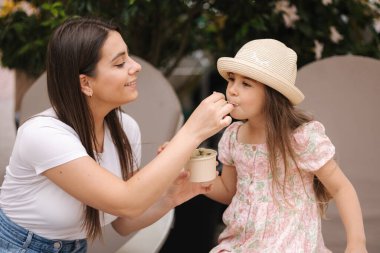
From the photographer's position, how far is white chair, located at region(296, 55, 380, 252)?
6.58 ft

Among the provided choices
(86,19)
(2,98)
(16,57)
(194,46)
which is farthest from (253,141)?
(194,46)

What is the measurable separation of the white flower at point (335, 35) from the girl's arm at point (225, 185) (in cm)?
106

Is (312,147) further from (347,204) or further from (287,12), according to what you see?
(287,12)

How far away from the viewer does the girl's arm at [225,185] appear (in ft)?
6.01

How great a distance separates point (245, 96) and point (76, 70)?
49 cm

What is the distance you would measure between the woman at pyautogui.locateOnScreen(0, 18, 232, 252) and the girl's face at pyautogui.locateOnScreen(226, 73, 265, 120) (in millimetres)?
139

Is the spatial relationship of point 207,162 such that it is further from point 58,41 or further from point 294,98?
point 58,41

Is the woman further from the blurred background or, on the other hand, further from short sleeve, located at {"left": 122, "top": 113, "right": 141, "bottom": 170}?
the blurred background

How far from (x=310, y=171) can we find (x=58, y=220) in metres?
0.77

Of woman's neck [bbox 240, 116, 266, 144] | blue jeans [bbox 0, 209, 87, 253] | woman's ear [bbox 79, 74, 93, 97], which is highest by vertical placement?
woman's ear [bbox 79, 74, 93, 97]

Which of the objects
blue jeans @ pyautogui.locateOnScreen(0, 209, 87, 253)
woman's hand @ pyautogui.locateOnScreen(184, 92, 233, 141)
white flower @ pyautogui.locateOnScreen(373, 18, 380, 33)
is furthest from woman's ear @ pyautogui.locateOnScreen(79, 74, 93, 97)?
white flower @ pyautogui.locateOnScreen(373, 18, 380, 33)

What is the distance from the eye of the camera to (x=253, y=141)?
66.9 inches

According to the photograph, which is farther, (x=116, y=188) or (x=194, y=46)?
(x=194, y=46)

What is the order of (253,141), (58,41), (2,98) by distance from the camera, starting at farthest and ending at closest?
(2,98), (253,141), (58,41)
